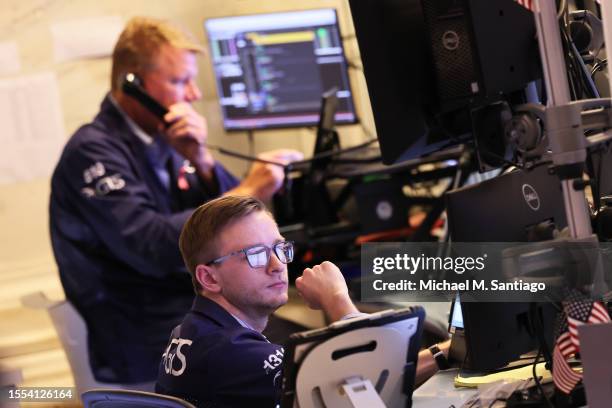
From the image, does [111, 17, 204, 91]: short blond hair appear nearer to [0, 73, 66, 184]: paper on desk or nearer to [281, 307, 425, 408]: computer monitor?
[0, 73, 66, 184]: paper on desk

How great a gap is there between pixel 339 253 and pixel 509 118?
6.53 feet

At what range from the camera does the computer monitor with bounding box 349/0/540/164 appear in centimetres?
196

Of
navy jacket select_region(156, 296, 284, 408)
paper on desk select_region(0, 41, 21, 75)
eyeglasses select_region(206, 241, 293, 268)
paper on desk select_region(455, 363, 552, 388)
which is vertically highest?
paper on desk select_region(0, 41, 21, 75)

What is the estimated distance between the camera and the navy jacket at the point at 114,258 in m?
3.57

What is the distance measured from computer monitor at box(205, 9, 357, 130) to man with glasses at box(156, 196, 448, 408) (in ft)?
7.71

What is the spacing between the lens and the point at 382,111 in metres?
2.06

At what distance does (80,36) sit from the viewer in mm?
5027

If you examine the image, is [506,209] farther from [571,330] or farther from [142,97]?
[142,97]

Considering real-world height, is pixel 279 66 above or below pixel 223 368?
above

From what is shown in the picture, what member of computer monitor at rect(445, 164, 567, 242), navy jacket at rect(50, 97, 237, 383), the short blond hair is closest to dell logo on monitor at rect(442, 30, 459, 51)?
computer monitor at rect(445, 164, 567, 242)

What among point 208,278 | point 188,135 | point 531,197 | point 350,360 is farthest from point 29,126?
point 350,360

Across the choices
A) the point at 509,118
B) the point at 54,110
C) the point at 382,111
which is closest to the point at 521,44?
the point at 509,118

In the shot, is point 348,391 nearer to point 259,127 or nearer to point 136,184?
point 136,184

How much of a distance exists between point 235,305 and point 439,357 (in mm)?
432
